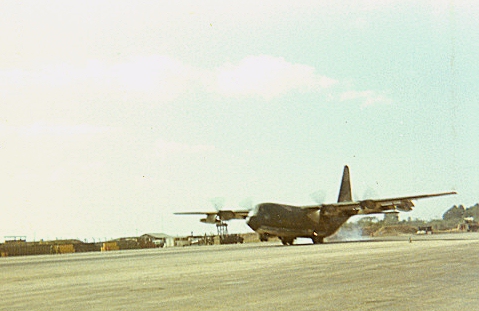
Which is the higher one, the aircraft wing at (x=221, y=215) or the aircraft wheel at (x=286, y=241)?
the aircraft wing at (x=221, y=215)

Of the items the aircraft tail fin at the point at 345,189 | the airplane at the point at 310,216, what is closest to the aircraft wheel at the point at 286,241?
the airplane at the point at 310,216

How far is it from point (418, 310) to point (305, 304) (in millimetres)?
2172

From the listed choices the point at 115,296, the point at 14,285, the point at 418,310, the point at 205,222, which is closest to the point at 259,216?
the point at 205,222

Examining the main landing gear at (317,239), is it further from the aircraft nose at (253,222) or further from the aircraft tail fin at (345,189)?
the aircraft tail fin at (345,189)

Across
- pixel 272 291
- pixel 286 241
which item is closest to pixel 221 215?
pixel 286 241

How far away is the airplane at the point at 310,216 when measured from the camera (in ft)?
177

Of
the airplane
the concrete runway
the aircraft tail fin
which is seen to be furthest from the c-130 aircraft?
the concrete runway

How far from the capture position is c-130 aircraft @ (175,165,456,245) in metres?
53.9

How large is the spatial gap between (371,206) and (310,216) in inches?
259

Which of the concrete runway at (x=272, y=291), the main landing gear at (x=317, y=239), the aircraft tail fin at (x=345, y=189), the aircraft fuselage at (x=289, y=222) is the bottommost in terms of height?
the concrete runway at (x=272, y=291)

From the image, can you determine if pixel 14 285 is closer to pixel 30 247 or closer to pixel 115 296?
pixel 115 296

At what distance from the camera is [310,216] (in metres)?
58.9

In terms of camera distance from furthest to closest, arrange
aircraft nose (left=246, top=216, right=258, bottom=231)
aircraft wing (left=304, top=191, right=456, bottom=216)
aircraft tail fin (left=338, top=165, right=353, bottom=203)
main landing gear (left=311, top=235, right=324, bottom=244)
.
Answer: aircraft tail fin (left=338, top=165, right=353, bottom=203)
main landing gear (left=311, top=235, right=324, bottom=244)
aircraft wing (left=304, top=191, right=456, bottom=216)
aircraft nose (left=246, top=216, right=258, bottom=231)

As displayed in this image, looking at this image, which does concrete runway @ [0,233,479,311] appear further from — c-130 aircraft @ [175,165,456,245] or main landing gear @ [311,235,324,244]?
main landing gear @ [311,235,324,244]
